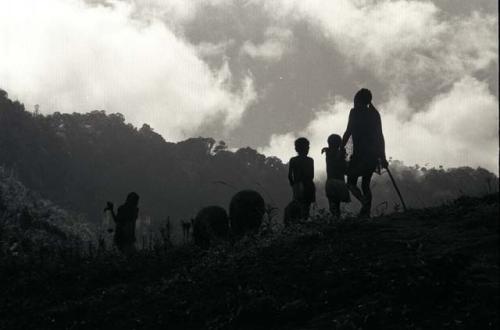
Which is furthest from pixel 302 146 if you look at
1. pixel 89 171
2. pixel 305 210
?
pixel 89 171

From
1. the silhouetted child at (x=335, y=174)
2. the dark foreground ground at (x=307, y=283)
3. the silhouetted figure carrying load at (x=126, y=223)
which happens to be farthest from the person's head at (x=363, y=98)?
the silhouetted figure carrying load at (x=126, y=223)

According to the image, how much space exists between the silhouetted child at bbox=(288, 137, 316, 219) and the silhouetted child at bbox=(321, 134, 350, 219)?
1.42ft

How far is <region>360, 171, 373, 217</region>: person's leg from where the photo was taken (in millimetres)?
10781

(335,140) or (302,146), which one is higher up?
(335,140)

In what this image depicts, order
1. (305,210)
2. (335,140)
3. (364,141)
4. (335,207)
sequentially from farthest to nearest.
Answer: (335,140)
(305,210)
(335,207)
(364,141)

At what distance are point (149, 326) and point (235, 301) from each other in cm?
104

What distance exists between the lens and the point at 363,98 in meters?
11.4

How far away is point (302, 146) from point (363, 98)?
2.02m

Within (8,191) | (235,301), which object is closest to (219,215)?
(235,301)

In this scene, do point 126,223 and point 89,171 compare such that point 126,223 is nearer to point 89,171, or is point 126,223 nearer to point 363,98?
point 363,98

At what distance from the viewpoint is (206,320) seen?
680 centimetres

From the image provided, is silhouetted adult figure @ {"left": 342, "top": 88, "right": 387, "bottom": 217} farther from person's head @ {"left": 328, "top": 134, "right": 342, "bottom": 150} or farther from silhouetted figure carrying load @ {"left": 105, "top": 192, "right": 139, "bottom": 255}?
silhouetted figure carrying load @ {"left": 105, "top": 192, "right": 139, "bottom": 255}

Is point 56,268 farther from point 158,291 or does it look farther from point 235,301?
point 235,301

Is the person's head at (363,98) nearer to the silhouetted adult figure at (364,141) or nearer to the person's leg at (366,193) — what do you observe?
the silhouetted adult figure at (364,141)
